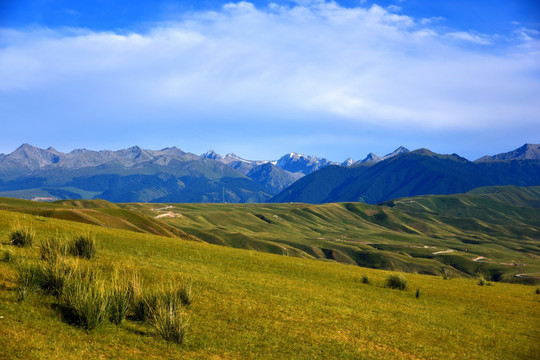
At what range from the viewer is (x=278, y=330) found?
60.3ft

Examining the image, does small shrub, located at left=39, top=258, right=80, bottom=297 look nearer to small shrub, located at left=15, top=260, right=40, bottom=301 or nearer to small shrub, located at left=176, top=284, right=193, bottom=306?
small shrub, located at left=15, top=260, right=40, bottom=301

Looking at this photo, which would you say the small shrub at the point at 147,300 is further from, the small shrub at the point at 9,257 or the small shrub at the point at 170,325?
the small shrub at the point at 9,257

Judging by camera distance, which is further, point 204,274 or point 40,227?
point 40,227

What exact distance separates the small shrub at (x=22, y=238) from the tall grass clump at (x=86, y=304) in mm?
10521

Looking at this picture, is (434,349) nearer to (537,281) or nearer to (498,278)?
(537,281)

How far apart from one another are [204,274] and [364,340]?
11685 mm

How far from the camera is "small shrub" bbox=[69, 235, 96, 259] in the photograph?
2425 centimetres

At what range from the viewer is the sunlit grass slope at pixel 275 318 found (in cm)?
1475

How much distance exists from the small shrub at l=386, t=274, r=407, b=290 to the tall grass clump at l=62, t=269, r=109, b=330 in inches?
985

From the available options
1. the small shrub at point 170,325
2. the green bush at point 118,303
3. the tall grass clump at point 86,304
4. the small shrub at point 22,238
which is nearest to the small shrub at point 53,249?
the small shrub at point 22,238

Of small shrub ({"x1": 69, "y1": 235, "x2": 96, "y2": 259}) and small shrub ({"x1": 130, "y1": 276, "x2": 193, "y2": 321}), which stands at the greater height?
small shrub ({"x1": 69, "y1": 235, "x2": 96, "y2": 259})

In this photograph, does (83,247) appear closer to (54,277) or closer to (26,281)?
(54,277)

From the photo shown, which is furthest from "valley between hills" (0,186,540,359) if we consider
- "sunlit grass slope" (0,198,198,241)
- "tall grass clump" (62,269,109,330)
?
"sunlit grass slope" (0,198,198,241)

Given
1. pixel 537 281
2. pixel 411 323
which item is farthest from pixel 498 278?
pixel 411 323
